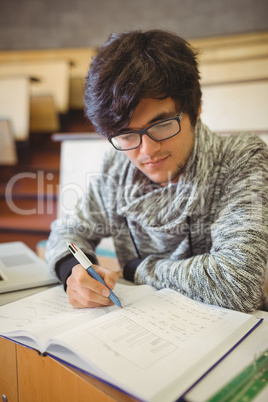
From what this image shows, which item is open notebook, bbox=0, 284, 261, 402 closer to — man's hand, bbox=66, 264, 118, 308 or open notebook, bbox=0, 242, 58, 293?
man's hand, bbox=66, 264, 118, 308

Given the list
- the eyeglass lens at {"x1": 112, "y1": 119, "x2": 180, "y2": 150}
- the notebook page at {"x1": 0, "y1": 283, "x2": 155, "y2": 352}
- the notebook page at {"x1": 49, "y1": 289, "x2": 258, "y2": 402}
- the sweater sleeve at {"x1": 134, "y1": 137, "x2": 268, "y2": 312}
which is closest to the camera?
the notebook page at {"x1": 49, "y1": 289, "x2": 258, "y2": 402}

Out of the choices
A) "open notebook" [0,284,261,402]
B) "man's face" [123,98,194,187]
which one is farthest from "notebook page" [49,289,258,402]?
"man's face" [123,98,194,187]

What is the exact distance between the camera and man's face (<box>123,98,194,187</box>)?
824 millimetres

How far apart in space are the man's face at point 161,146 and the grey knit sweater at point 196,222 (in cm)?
3

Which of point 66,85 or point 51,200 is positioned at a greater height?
point 66,85

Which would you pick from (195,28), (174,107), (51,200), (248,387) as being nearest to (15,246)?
(174,107)

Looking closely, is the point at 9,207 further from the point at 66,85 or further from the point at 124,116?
the point at 124,116

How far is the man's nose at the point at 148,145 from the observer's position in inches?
33.5

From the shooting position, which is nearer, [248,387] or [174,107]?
[248,387]

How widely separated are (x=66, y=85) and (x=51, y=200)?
1137 millimetres

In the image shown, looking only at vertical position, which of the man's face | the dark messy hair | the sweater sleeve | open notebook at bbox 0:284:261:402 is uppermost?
the dark messy hair

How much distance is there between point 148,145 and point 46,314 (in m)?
0.45

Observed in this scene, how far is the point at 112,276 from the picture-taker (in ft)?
2.57

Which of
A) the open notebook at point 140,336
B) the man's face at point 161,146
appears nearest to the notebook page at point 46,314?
the open notebook at point 140,336
